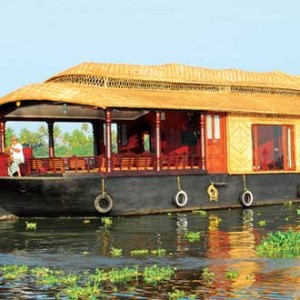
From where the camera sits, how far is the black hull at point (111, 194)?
1762 centimetres

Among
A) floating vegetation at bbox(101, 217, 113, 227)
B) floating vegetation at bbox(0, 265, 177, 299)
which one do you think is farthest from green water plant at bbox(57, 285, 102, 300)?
floating vegetation at bbox(101, 217, 113, 227)

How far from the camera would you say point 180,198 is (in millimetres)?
→ 19484

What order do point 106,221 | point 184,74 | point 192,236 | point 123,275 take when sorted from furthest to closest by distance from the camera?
1. point 184,74
2. point 106,221
3. point 192,236
4. point 123,275

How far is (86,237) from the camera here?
14.4 meters

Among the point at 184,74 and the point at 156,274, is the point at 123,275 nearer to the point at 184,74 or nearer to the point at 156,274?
the point at 156,274

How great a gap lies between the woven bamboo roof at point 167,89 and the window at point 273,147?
630 millimetres

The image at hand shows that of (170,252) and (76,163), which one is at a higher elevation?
(76,163)

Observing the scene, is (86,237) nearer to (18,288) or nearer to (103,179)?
(103,179)

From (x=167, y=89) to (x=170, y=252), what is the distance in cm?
1001

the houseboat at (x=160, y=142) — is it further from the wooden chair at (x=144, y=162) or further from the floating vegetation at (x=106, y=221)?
the floating vegetation at (x=106, y=221)

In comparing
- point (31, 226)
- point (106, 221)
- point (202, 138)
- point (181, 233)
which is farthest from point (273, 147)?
point (31, 226)

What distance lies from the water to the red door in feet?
5.14

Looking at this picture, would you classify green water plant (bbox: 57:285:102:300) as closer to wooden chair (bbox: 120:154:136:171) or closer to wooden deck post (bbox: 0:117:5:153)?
wooden chair (bbox: 120:154:136:171)

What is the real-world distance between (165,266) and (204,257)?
971 mm
